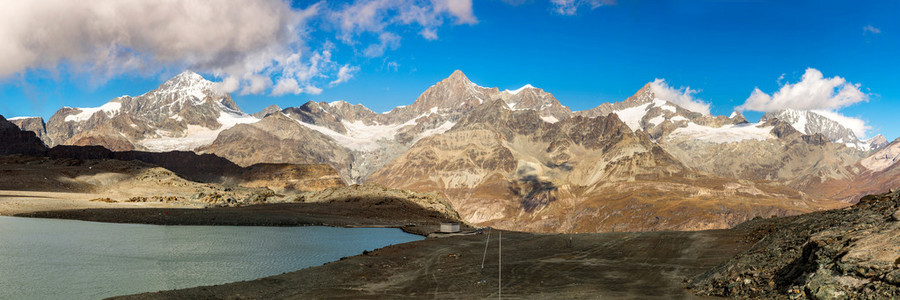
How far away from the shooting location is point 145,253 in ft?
136

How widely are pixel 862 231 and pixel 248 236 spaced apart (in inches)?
2086

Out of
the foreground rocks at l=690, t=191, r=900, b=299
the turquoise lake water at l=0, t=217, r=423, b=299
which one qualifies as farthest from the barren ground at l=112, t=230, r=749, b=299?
the turquoise lake water at l=0, t=217, r=423, b=299

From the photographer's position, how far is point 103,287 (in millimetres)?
28500

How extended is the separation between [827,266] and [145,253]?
4440 centimetres

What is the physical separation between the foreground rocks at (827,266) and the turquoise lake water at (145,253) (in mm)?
Answer: 27942

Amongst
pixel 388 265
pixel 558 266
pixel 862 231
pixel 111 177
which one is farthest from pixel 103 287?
pixel 111 177

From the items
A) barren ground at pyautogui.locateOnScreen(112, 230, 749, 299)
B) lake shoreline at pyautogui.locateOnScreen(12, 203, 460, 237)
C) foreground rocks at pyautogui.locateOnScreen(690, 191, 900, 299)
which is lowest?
barren ground at pyautogui.locateOnScreen(112, 230, 749, 299)

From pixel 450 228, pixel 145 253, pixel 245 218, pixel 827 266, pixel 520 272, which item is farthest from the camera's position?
pixel 245 218

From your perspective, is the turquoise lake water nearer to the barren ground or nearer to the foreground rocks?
the barren ground

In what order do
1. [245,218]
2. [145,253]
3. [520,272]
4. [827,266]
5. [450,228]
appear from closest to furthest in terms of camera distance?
[827,266] → [520,272] → [145,253] → [450,228] → [245,218]

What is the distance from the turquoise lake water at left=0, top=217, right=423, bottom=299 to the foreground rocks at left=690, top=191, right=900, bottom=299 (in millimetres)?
27942

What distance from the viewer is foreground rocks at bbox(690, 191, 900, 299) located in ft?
62.5

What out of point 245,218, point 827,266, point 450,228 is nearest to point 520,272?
point 827,266

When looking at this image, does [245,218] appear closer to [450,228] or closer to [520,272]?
[450,228]
